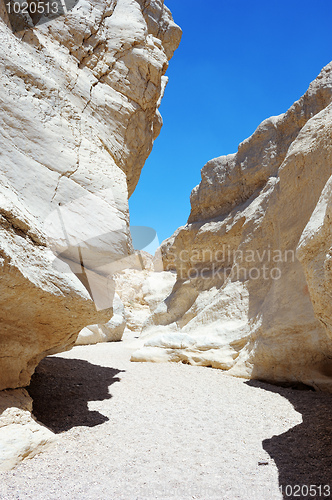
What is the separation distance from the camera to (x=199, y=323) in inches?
316

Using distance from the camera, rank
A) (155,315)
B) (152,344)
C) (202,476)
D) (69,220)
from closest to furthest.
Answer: (202,476)
(69,220)
(152,344)
(155,315)

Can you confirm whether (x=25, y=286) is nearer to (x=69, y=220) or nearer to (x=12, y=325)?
(x=12, y=325)

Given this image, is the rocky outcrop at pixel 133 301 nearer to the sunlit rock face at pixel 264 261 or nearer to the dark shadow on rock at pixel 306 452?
the sunlit rock face at pixel 264 261

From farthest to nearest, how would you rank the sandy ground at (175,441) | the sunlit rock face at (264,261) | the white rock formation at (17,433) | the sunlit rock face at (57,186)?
the sunlit rock face at (264,261) < the sunlit rock face at (57,186) < the white rock formation at (17,433) < the sandy ground at (175,441)

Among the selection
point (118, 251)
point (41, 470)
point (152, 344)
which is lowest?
point (41, 470)

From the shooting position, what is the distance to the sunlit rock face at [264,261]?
188 inches

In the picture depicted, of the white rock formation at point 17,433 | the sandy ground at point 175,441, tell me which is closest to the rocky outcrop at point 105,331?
the sandy ground at point 175,441

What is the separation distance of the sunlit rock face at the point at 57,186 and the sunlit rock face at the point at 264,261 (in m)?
2.20

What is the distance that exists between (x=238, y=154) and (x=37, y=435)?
9.35 m

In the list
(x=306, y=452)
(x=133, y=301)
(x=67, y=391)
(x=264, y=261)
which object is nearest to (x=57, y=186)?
(x=67, y=391)

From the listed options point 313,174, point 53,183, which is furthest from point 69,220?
point 313,174

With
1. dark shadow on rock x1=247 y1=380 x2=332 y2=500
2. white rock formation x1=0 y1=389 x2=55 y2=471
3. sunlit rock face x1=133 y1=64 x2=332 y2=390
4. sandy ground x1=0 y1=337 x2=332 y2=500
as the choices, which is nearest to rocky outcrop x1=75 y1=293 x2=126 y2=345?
sunlit rock face x1=133 y1=64 x2=332 y2=390

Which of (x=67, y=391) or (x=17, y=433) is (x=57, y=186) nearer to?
(x=17, y=433)

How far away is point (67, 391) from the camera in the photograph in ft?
14.8
